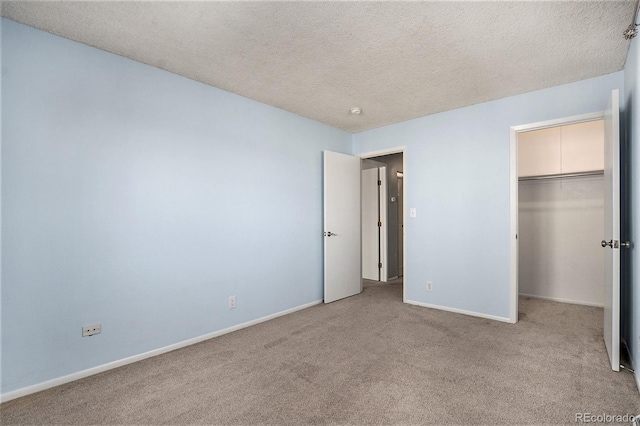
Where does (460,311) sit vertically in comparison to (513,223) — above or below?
below

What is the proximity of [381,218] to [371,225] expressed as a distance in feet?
0.79

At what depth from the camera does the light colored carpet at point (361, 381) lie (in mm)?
1828

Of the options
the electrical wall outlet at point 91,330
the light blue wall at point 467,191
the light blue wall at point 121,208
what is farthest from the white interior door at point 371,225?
the electrical wall outlet at point 91,330

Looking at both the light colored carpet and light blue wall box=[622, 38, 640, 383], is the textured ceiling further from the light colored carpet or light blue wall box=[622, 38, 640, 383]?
the light colored carpet

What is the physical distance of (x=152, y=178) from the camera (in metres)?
2.68

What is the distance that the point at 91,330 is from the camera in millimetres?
2326

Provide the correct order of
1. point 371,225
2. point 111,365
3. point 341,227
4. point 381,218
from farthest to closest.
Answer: point 371,225
point 381,218
point 341,227
point 111,365

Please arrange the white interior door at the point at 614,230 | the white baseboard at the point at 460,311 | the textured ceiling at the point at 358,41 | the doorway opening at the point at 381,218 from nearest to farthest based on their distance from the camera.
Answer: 1. the textured ceiling at the point at 358,41
2. the white interior door at the point at 614,230
3. the white baseboard at the point at 460,311
4. the doorway opening at the point at 381,218

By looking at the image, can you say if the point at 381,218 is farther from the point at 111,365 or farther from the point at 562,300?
the point at 111,365

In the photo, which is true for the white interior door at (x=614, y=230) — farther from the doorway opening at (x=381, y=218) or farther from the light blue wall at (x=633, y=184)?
the doorway opening at (x=381, y=218)

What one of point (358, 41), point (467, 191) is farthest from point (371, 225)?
point (358, 41)

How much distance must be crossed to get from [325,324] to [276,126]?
7.61 feet

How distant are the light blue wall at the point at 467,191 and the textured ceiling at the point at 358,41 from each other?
9.6 inches

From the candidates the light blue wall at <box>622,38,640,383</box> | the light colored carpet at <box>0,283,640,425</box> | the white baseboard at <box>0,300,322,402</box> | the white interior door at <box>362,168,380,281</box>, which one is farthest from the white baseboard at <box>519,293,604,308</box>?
the white baseboard at <box>0,300,322,402</box>
